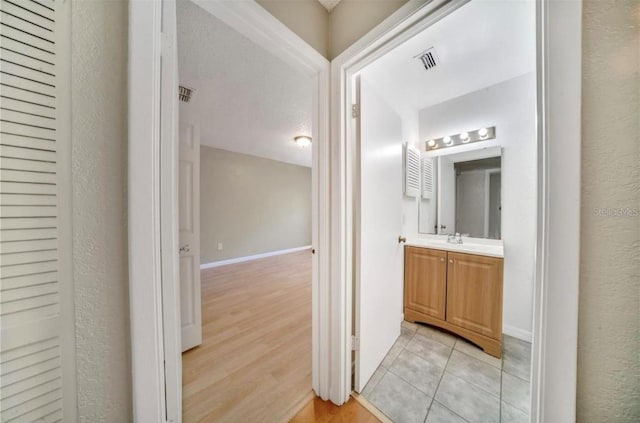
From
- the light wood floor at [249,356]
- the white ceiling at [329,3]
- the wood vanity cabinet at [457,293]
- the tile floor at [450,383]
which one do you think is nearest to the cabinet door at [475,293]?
the wood vanity cabinet at [457,293]

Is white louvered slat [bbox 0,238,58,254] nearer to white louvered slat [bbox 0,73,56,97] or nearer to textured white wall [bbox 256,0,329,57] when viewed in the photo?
white louvered slat [bbox 0,73,56,97]

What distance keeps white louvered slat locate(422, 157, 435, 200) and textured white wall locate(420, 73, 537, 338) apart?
535 mm

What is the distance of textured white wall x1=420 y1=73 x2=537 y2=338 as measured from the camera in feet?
5.61

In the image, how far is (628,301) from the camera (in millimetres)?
438

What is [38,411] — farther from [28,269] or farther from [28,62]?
[28,62]

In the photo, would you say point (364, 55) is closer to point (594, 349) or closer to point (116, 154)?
point (116, 154)

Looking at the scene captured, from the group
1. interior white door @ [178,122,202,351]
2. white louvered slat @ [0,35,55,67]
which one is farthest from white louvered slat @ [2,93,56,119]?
interior white door @ [178,122,202,351]

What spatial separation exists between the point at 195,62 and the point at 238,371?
2.39 metres

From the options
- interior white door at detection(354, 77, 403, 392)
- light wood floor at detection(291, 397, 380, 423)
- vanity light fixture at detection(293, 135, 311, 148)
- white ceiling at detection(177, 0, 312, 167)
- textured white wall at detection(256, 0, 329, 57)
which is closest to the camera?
textured white wall at detection(256, 0, 329, 57)

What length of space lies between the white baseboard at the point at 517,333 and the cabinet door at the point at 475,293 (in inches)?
19.4

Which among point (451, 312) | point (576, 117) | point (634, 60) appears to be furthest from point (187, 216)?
point (451, 312)

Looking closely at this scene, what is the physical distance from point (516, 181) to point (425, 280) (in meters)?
1.24

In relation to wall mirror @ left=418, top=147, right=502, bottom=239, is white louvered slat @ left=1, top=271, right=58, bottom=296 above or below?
below

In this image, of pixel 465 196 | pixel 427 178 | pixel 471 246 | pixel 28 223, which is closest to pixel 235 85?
pixel 28 223
